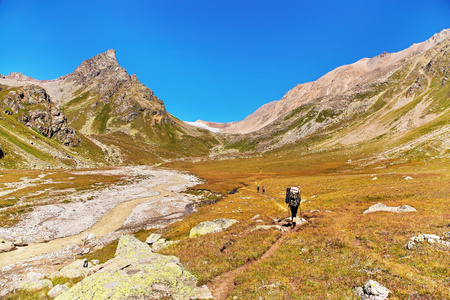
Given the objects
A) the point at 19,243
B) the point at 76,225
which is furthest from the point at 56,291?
the point at 76,225

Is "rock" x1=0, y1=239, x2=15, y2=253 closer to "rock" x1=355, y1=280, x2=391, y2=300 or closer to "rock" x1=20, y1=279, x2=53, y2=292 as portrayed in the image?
"rock" x1=20, y1=279, x2=53, y2=292

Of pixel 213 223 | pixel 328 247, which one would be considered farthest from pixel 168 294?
pixel 213 223

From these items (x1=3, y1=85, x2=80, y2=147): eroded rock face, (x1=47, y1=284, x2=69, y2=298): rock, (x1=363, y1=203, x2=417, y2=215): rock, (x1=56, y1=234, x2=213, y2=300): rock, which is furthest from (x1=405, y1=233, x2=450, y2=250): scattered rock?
(x1=3, y1=85, x2=80, y2=147): eroded rock face

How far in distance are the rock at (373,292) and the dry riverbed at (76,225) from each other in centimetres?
2762

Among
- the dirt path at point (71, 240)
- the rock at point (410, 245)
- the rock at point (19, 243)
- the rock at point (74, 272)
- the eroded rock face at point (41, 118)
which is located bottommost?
the dirt path at point (71, 240)

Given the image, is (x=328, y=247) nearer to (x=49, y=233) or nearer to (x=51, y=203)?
(x=49, y=233)

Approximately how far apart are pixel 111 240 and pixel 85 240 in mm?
4550

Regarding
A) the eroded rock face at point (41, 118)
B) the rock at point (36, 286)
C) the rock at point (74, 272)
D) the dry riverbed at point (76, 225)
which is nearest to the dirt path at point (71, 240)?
the dry riverbed at point (76, 225)

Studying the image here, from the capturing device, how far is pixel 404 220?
20094 millimetres

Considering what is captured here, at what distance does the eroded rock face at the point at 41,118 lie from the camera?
17825 cm

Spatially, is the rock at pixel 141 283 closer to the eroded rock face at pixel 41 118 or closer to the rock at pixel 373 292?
the rock at pixel 373 292

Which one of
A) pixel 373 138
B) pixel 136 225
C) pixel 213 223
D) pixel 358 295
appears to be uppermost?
pixel 373 138

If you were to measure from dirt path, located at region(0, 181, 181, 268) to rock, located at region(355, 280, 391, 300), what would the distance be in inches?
1523

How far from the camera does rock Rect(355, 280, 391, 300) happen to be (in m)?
9.02
